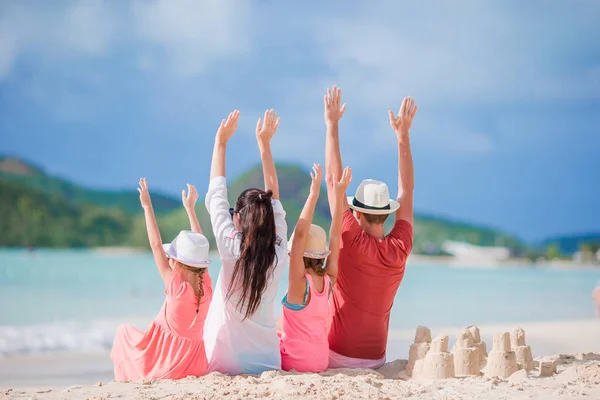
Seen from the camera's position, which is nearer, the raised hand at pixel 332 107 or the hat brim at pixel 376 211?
the hat brim at pixel 376 211

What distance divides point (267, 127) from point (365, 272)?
1.08 metres

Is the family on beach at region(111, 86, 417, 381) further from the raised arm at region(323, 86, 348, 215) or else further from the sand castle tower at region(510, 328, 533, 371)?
the sand castle tower at region(510, 328, 533, 371)

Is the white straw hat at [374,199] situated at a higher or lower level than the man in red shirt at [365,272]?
higher

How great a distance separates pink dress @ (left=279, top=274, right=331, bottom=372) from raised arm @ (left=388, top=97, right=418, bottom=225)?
0.82 m

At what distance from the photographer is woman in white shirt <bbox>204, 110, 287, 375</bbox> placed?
3801 millimetres

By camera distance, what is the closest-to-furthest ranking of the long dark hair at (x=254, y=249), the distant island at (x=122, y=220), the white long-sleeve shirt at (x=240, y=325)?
the long dark hair at (x=254, y=249), the white long-sleeve shirt at (x=240, y=325), the distant island at (x=122, y=220)

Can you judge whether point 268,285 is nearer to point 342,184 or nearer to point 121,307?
point 342,184

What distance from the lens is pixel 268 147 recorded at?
438 cm

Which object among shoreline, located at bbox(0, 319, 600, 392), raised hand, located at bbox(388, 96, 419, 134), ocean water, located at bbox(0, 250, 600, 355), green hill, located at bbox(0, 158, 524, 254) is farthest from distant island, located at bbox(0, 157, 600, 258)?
raised hand, located at bbox(388, 96, 419, 134)

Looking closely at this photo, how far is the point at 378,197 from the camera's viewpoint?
4.29 meters

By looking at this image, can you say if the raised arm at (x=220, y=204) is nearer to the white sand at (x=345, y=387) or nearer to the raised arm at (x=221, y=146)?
the raised arm at (x=221, y=146)

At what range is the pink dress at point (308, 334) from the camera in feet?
13.1

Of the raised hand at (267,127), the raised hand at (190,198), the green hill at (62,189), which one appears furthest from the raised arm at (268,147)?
the green hill at (62,189)

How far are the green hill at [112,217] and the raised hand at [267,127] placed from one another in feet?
162
